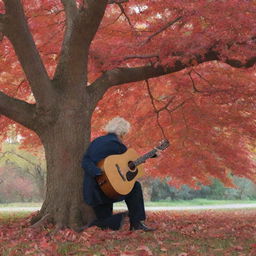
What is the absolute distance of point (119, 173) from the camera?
6.64m

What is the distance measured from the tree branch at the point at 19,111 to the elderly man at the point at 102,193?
58.5 inches

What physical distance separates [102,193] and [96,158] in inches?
20.8

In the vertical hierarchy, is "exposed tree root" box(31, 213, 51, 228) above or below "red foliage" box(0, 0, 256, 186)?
below

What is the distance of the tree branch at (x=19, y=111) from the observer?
779 cm

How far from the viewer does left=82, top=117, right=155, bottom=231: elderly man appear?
22.3 feet

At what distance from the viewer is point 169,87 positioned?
11.6 meters

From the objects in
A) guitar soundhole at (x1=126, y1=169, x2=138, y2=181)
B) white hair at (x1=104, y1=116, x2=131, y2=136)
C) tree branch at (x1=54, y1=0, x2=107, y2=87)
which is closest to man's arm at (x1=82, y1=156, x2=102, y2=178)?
guitar soundhole at (x1=126, y1=169, x2=138, y2=181)

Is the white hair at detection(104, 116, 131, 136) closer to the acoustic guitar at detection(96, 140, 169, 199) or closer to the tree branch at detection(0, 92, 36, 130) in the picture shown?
the acoustic guitar at detection(96, 140, 169, 199)

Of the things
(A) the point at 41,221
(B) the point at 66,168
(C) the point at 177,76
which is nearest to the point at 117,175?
(B) the point at 66,168

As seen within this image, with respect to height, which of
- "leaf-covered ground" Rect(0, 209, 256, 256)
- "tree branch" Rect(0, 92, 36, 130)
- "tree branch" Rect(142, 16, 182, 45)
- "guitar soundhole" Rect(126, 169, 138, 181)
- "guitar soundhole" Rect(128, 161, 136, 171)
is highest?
"tree branch" Rect(142, 16, 182, 45)

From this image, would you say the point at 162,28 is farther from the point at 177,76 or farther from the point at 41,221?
the point at 41,221

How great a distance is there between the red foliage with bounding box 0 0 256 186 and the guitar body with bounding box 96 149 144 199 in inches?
84.5

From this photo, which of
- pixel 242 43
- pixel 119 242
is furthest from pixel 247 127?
pixel 119 242

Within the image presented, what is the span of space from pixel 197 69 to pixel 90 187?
4745 millimetres
